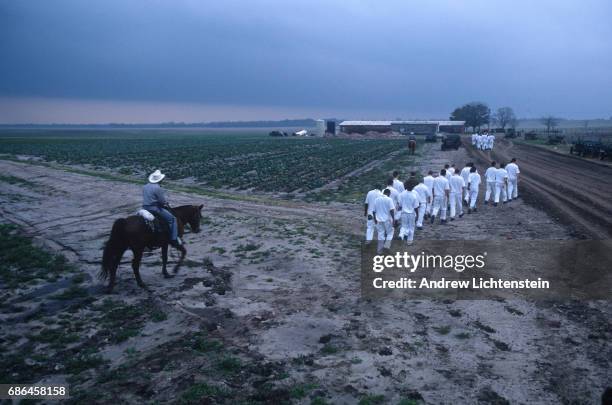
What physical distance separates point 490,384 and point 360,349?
2.04 meters

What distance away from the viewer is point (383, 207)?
489 inches

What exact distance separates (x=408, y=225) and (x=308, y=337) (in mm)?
6701

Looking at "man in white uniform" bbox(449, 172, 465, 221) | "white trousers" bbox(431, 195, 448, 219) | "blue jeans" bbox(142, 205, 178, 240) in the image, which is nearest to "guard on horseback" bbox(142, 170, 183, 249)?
"blue jeans" bbox(142, 205, 178, 240)

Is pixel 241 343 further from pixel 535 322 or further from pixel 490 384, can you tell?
pixel 535 322

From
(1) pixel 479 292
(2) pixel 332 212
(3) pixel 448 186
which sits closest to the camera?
(1) pixel 479 292

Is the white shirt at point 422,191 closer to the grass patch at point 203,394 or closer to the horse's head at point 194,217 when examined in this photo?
the horse's head at point 194,217

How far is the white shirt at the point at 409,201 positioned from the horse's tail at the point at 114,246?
7.70m

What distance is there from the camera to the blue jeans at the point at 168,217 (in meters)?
10.8

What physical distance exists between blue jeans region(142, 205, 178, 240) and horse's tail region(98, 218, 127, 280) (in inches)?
28.7

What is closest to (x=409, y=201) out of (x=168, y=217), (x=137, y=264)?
(x=168, y=217)

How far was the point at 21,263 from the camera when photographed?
40.3 feet

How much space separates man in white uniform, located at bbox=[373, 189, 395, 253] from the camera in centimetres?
1238

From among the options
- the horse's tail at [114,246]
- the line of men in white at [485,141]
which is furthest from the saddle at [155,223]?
the line of men in white at [485,141]

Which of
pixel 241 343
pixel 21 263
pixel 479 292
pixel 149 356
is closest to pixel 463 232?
pixel 479 292
